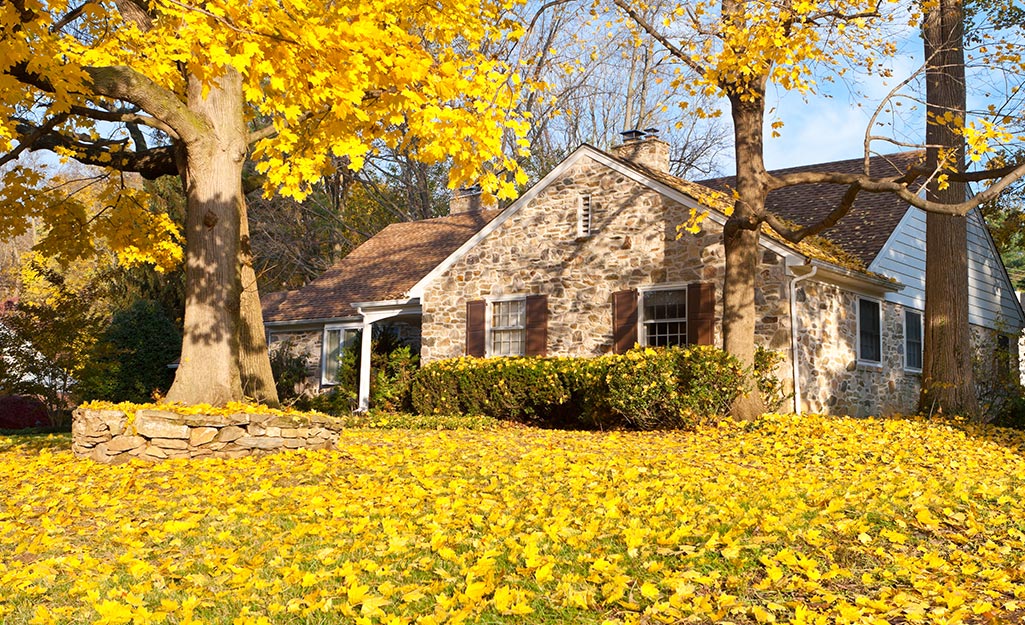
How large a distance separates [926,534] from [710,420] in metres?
7.42

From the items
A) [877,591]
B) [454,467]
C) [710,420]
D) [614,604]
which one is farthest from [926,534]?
[710,420]

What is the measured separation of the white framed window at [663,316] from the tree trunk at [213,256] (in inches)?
290

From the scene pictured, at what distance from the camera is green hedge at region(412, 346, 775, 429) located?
42.3ft

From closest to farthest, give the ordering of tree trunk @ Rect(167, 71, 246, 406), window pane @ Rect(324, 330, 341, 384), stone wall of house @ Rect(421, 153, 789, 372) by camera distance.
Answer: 1. tree trunk @ Rect(167, 71, 246, 406)
2. stone wall of house @ Rect(421, 153, 789, 372)
3. window pane @ Rect(324, 330, 341, 384)

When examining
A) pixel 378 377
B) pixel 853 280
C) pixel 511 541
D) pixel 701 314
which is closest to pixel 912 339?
pixel 853 280

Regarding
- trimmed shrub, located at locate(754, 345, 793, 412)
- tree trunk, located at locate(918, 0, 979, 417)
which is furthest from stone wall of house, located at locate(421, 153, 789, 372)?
tree trunk, located at locate(918, 0, 979, 417)

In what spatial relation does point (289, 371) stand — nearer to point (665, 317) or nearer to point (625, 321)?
point (625, 321)

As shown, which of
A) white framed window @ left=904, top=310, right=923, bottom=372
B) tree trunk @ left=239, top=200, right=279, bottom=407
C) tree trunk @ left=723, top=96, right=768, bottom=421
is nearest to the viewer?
tree trunk @ left=723, top=96, right=768, bottom=421

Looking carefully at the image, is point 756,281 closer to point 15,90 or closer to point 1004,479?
point 1004,479

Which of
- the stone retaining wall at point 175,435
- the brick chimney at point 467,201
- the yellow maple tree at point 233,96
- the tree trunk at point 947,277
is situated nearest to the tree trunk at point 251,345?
the yellow maple tree at point 233,96

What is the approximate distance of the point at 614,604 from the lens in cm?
406

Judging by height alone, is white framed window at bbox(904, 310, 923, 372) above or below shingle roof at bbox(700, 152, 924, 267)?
below

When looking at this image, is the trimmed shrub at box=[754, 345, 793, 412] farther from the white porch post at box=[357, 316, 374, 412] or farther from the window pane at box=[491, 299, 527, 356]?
the white porch post at box=[357, 316, 374, 412]

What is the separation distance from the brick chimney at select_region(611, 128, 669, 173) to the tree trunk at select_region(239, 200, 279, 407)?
7636mm
